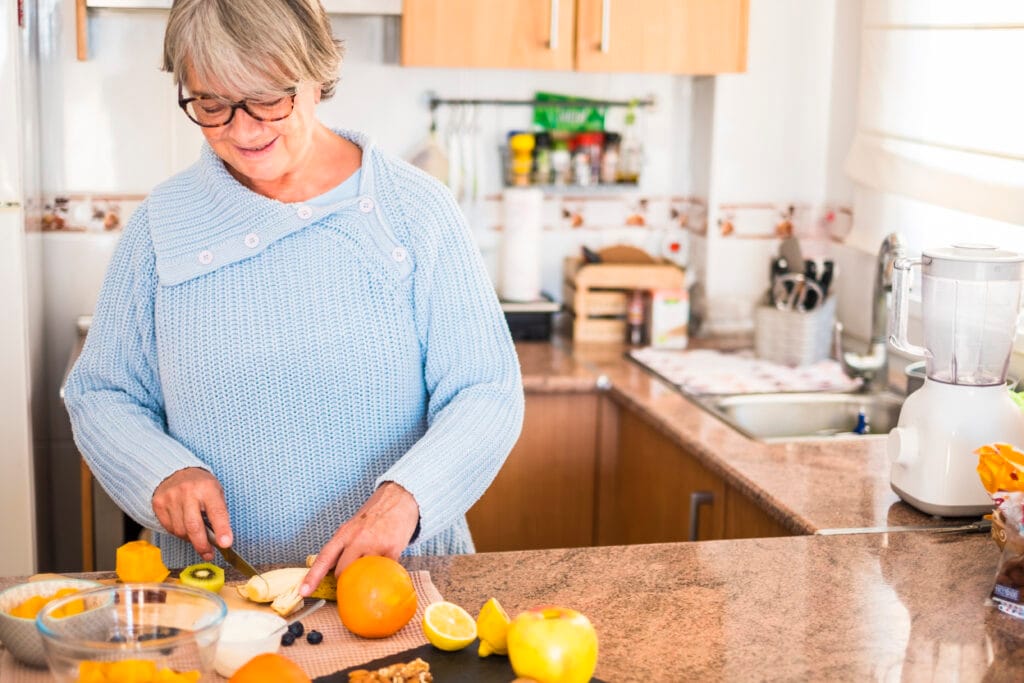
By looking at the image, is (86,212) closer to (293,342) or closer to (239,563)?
(293,342)

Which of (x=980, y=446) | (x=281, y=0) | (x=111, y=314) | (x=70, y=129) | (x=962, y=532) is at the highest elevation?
(x=281, y=0)

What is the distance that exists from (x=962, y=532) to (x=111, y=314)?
1.18 metres

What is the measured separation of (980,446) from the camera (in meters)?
1.76

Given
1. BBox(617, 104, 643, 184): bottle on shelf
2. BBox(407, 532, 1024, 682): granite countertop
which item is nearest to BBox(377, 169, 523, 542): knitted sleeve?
BBox(407, 532, 1024, 682): granite countertop

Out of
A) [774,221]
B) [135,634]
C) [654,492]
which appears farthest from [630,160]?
[135,634]

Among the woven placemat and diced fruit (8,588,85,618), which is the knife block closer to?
the woven placemat

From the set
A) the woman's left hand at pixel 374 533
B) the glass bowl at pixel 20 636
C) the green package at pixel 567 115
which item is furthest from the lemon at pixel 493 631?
the green package at pixel 567 115

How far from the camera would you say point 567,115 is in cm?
323

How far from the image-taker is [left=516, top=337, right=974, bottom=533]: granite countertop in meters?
1.86

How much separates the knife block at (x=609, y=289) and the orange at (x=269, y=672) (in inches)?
81.6

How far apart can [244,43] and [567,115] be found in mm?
Answer: 1799

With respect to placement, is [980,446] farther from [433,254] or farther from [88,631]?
[88,631]

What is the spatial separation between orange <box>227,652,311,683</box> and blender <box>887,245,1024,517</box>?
1.03m

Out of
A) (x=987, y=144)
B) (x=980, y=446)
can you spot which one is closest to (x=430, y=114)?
(x=987, y=144)
